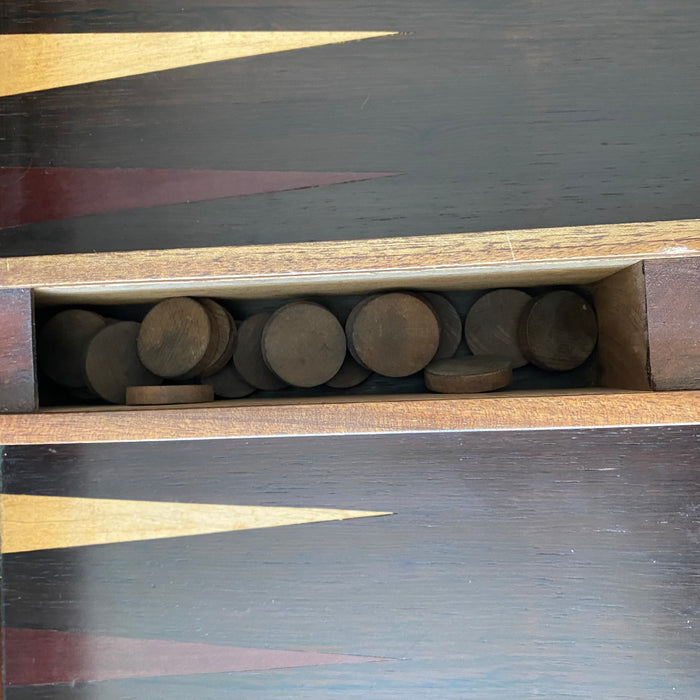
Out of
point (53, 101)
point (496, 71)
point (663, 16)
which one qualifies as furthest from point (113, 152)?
point (663, 16)

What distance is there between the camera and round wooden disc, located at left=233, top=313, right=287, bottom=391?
3.78ft

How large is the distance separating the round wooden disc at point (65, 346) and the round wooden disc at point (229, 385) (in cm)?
21

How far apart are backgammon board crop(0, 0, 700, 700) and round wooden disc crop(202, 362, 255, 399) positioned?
9 cm

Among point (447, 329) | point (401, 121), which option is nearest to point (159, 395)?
point (447, 329)

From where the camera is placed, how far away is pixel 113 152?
1.18m

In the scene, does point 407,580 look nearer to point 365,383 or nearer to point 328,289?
point 365,383

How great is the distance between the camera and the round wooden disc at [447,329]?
1.14 meters

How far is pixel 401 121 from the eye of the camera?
1150 millimetres

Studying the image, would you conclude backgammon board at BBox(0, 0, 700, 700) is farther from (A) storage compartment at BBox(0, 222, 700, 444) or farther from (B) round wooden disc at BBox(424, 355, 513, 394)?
(A) storage compartment at BBox(0, 222, 700, 444)

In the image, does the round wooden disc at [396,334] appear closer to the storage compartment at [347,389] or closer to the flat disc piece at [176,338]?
the storage compartment at [347,389]

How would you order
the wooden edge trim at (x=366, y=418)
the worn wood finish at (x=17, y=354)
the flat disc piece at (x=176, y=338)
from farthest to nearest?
the flat disc piece at (x=176, y=338) → the worn wood finish at (x=17, y=354) → the wooden edge trim at (x=366, y=418)

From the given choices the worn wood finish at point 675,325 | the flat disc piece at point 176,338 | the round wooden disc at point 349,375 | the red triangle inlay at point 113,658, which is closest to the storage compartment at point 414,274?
the worn wood finish at point 675,325

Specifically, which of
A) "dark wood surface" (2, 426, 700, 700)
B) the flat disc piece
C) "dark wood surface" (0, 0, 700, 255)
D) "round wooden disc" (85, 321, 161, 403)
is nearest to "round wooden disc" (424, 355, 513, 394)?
"dark wood surface" (2, 426, 700, 700)

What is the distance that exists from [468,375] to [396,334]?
0.17 metres
